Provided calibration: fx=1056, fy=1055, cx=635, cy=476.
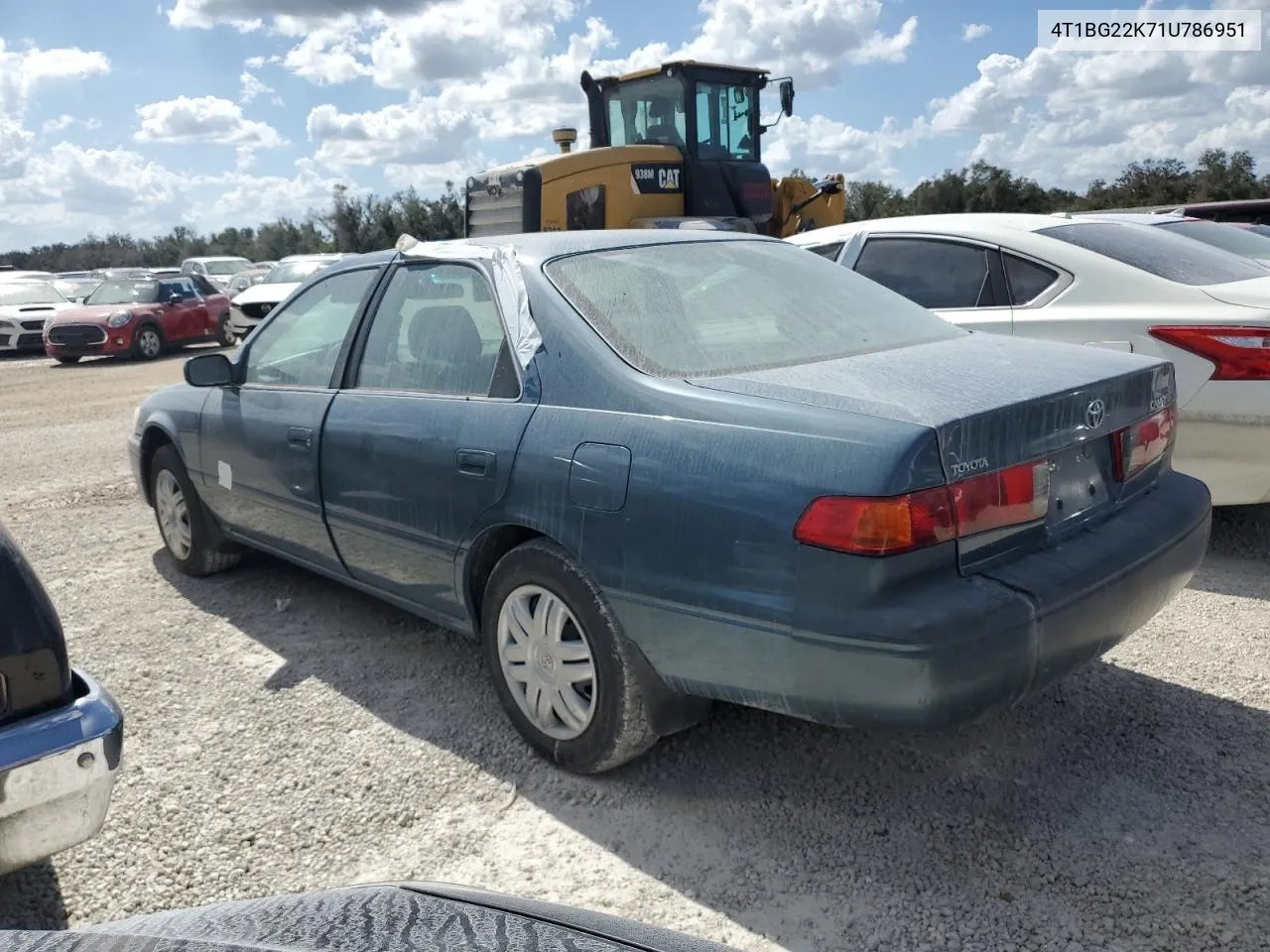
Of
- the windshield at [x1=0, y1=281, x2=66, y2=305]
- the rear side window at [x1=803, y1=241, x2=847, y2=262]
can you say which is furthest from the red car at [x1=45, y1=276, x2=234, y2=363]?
the rear side window at [x1=803, y1=241, x2=847, y2=262]

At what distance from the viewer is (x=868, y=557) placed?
7.66ft

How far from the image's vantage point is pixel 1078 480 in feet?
9.15

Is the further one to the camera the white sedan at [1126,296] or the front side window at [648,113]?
the front side window at [648,113]

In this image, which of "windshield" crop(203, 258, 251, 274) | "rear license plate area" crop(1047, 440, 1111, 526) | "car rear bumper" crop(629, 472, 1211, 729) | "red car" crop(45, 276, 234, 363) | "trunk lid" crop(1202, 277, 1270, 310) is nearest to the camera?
"car rear bumper" crop(629, 472, 1211, 729)

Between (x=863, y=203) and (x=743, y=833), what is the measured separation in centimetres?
4365

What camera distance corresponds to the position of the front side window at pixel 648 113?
37.9ft

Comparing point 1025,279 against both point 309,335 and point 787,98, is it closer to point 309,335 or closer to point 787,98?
point 309,335

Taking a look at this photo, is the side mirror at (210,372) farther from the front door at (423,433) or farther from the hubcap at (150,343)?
the hubcap at (150,343)

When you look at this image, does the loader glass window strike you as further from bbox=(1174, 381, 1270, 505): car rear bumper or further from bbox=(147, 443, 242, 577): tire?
bbox=(1174, 381, 1270, 505): car rear bumper

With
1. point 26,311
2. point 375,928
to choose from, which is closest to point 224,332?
point 26,311

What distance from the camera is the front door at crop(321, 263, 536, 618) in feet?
10.6

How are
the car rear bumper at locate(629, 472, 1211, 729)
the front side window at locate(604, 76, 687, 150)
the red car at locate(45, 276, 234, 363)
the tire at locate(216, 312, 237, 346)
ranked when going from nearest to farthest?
the car rear bumper at locate(629, 472, 1211, 729)
the front side window at locate(604, 76, 687, 150)
the red car at locate(45, 276, 234, 363)
the tire at locate(216, 312, 237, 346)

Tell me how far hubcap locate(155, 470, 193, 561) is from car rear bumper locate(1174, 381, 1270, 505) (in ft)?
14.7

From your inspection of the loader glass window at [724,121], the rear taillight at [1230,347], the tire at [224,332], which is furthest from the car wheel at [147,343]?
the rear taillight at [1230,347]
